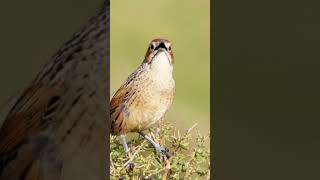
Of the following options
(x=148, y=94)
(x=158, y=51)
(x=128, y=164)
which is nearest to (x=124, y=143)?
(x=128, y=164)

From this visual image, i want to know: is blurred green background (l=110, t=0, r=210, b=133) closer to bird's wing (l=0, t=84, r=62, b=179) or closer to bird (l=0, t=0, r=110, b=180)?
bird (l=0, t=0, r=110, b=180)

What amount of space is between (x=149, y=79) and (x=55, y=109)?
35cm

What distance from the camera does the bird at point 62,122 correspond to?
2561 mm

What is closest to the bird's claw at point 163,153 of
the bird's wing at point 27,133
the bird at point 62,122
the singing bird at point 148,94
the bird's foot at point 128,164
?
the singing bird at point 148,94

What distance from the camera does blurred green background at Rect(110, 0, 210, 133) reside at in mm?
2705

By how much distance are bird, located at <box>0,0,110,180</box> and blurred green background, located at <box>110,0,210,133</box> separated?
13 cm

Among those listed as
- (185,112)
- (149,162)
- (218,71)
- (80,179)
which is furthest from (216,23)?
(80,179)

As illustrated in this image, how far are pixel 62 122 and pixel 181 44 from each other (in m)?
0.48

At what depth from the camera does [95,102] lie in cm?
258

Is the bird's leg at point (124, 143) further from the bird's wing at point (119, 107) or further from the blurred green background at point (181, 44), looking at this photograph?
the blurred green background at point (181, 44)

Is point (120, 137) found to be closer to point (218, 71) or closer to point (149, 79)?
point (149, 79)

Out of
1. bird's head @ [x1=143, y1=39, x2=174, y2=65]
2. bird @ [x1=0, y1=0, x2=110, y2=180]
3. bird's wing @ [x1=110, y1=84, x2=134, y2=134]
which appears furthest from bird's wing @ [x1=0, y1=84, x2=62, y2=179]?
bird's head @ [x1=143, y1=39, x2=174, y2=65]

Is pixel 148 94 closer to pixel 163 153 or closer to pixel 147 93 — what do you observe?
pixel 147 93

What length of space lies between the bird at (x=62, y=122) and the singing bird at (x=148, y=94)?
11 centimetres
